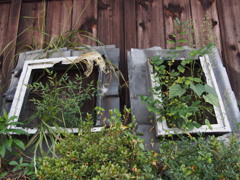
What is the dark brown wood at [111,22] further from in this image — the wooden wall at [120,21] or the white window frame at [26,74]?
the white window frame at [26,74]

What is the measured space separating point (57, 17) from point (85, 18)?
0.88 ft

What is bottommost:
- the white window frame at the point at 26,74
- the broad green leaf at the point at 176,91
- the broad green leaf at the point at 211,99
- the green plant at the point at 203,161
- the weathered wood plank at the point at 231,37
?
the green plant at the point at 203,161

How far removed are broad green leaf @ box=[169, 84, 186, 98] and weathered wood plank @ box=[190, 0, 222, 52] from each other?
0.79 m

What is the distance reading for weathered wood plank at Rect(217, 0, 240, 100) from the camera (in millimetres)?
2541

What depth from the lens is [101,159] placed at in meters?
1.42

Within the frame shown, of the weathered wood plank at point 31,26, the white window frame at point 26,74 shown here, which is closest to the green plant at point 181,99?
the white window frame at point 26,74

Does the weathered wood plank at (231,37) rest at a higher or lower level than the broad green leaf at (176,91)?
higher

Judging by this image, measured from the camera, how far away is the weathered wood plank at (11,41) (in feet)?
8.72

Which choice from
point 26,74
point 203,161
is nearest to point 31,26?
point 26,74

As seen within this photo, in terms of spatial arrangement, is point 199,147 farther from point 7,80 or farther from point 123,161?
point 7,80

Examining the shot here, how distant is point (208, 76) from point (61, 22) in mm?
1448

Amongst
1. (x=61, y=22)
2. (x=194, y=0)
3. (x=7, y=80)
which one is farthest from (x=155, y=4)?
(x=7, y=80)

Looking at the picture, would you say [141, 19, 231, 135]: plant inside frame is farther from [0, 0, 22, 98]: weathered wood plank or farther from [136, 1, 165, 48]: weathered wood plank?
[0, 0, 22, 98]: weathered wood plank

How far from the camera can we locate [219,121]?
1.94 metres
